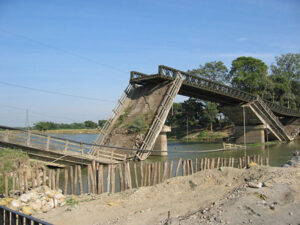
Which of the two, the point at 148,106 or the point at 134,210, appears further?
the point at 148,106

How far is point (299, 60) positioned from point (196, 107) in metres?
28.5

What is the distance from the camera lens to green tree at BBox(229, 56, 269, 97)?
58.0m

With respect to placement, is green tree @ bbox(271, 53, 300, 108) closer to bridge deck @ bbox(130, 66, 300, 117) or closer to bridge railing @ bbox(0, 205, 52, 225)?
bridge deck @ bbox(130, 66, 300, 117)

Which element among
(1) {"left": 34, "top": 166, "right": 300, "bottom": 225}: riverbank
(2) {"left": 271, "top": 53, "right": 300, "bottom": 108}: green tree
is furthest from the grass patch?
(2) {"left": 271, "top": 53, "right": 300, "bottom": 108}: green tree

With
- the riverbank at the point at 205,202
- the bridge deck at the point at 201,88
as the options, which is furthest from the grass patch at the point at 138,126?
the riverbank at the point at 205,202

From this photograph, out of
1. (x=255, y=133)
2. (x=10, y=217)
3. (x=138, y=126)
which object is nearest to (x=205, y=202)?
(x=10, y=217)

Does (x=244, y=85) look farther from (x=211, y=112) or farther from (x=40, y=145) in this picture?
(x=40, y=145)

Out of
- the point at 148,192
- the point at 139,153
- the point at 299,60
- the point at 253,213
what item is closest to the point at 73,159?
the point at 139,153

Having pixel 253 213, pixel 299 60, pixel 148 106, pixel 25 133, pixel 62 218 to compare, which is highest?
pixel 299 60

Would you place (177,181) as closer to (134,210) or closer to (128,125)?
(134,210)

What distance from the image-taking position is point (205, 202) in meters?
10.2

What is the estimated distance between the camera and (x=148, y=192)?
1235 cm

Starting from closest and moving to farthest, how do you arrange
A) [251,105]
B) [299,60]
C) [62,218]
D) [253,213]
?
[253,213], [62,218], [251,105], [299,60]

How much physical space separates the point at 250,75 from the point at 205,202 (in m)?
52.6
